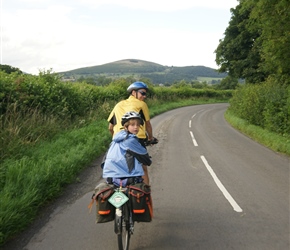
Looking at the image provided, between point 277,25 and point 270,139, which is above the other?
point 277,25

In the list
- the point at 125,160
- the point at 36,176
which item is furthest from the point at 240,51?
the point at 125,160

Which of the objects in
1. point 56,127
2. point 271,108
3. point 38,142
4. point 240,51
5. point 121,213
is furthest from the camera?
point 240,51

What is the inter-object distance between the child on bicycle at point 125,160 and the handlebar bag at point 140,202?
0.55 ft

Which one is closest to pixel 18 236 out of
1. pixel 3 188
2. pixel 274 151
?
pixel 3 188

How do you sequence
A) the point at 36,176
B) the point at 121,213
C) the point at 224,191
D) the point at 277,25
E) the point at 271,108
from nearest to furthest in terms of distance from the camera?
the point at 121,213 → the point at 36,176 → the point at 224,191 → the point at 277,25 → the point at 271,108

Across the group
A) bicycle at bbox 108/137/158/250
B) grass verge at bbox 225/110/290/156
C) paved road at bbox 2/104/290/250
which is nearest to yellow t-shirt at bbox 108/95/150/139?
bicycle at bbox 108/137/158/250

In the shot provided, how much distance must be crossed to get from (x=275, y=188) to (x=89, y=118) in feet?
35.0

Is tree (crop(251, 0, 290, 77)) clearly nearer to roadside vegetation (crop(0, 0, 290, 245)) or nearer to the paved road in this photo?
roadside vegetation (crop(0, 0, 290, 245))

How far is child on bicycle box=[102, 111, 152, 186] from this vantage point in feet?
12.7

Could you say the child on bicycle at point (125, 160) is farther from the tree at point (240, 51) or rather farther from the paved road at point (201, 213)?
the tree at point (240, 51)

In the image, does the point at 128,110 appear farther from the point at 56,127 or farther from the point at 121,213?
the point at 56,127

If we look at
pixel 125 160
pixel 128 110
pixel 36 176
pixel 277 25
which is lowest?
pixel 36 176

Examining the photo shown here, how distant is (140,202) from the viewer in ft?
12.1

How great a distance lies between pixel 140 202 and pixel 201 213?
208 cm
